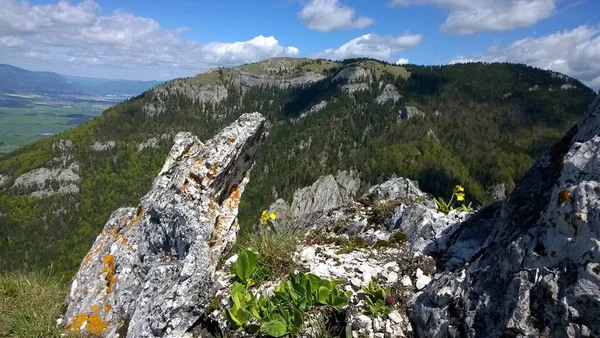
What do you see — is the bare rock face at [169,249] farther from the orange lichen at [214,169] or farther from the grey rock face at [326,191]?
the grey rock face at [326,191]

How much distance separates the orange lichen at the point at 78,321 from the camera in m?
7.24

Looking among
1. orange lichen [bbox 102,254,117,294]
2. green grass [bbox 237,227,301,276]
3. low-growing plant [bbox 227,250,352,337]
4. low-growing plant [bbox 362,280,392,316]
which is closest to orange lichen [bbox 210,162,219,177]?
→ green grass [bbox 237,227,301,276]

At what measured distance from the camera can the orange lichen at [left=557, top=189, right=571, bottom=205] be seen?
4.33 metres

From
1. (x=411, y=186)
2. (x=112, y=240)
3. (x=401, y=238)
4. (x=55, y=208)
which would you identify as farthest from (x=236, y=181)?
(x=55, y=208)

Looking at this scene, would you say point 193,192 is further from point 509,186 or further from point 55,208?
point 55,208

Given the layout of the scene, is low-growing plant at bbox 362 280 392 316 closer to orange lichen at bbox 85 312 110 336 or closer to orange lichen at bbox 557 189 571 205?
orange lichen at bbox 557 189 571 205

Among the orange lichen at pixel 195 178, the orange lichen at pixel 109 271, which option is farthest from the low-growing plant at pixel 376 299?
the orange lichen at pixel 109 271

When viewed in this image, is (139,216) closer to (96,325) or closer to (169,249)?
(169,249)

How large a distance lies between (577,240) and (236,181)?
307 inches

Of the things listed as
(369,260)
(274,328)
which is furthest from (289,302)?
(369,260)

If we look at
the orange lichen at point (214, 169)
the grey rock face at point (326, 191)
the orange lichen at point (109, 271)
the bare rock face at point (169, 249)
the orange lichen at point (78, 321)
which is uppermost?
the orange lichen at point (214, 169)

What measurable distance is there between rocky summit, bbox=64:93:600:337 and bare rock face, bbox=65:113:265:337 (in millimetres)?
29

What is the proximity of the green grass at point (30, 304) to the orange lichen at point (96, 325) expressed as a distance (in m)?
0.53

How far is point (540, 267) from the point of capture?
4.32m
